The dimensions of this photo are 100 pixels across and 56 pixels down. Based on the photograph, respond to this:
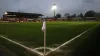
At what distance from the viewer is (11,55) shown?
8.73 metres

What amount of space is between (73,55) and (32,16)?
83.6 metres

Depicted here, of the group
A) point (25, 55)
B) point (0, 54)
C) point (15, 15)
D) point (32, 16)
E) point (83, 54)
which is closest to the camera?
point (0, 54)

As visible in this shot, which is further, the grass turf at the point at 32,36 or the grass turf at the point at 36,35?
the grass turf at the point at 36,35

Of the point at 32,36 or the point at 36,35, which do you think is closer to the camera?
the point at 32,36

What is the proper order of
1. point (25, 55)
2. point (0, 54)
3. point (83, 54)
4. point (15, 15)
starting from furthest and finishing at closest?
point (15, 15) → point (83, 54) → point (25, 55) → point (0, 54)

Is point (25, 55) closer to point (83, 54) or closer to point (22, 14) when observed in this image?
point (83, 54)

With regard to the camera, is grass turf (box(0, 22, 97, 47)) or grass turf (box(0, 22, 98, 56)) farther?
grass turf (box(0, 22, 97, 47))

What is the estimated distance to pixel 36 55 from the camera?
939cm

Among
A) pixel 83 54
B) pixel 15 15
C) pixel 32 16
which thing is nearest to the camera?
pixel 83 54

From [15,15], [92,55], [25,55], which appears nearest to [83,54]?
[92,55]

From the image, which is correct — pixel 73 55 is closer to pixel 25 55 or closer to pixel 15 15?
pixel 25 55

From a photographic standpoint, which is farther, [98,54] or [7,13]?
[7,13]

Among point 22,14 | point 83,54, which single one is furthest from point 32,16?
point 83,54

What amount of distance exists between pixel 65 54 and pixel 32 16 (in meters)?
83.4
